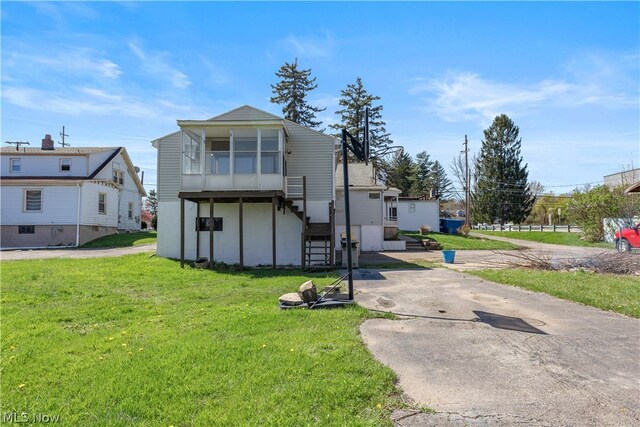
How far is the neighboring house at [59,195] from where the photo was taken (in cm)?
2275

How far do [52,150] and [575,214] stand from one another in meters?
36.4

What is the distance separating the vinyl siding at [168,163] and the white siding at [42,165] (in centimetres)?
1301

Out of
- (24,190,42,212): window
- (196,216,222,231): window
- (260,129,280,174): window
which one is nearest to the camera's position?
(260,129,280,174): window

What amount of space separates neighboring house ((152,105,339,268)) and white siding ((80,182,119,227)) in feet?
35.7

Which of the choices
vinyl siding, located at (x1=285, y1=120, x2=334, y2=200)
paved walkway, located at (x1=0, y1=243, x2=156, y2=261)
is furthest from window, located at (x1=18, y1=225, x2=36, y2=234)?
vinyl siding, located at (x1=285, y1=120, x2=334, y2=200)

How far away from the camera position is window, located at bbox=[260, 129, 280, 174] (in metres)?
14.3

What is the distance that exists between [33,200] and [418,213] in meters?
28.4

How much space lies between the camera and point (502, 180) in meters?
43.5

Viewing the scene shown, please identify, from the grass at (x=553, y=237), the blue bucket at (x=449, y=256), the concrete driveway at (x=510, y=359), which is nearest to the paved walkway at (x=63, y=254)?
the blue bucket at (x=449, y=256)

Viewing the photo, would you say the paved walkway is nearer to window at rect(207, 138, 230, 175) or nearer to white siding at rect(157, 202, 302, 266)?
white siding at rect(157, 202, 302, 266)

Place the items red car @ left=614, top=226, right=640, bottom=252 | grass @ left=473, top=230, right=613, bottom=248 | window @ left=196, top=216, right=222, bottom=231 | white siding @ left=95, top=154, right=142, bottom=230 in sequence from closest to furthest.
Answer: window @ left=196, top=216, right=222, bottom=231 < red car @ left=614, top=226, right=640, bottom=252 < grass @ left=473, top=230, right=613, bottom=248 < white siding @ left=95, top=154, right=142, bottom=230

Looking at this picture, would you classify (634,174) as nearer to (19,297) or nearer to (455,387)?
(455,387)

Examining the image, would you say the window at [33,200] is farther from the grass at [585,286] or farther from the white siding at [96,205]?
the grass at [585,286]

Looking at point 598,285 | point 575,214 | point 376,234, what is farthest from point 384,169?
point 598,285
